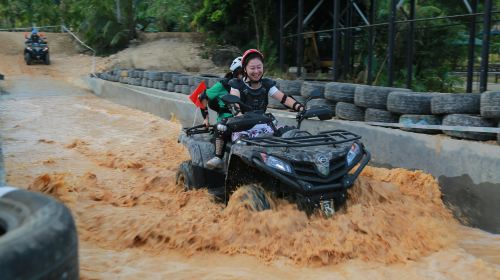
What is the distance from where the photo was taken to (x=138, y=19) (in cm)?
3164

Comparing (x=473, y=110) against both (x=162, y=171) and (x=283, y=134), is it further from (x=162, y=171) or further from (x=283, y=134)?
(x=162, y=171)

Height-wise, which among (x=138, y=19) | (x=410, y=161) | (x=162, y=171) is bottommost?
(x=162, y=171)

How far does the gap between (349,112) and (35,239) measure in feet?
18.6

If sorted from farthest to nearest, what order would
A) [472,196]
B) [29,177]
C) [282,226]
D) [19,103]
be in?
1. [19,103]
2. [29,177]
3. [472,196]
4. [282,226]

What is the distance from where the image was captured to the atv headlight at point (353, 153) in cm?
456

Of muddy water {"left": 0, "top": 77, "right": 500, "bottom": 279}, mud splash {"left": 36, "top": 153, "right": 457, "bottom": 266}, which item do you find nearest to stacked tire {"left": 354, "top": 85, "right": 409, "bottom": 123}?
muddy water {"left": 0, "top": 77, "right": 500, "bottom": 279}

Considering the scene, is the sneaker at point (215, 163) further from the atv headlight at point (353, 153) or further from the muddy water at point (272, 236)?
the atv headlight at point (353, 153)

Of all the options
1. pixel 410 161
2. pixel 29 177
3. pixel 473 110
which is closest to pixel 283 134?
pixel 410 161

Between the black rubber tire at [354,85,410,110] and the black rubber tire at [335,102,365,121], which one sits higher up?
the black rubber tire at [354,85,410,110]

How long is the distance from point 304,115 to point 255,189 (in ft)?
4.01

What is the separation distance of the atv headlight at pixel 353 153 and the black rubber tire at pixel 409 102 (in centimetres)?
183

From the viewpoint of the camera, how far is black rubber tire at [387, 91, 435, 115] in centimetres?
624

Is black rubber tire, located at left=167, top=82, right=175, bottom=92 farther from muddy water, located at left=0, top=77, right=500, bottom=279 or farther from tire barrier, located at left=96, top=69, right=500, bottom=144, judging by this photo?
muddy water, located at left=0, top=77, right=500, bottom=279

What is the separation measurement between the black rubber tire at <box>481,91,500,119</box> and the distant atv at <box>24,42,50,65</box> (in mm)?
27405
